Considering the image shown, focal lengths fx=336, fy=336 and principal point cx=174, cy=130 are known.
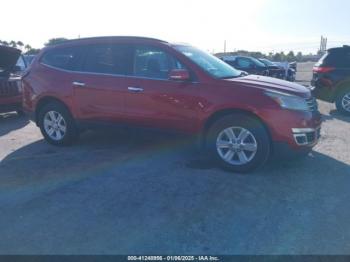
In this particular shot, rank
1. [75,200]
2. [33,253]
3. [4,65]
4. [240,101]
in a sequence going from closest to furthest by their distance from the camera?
[33,253]
[75,200]
[240,101]
[4,65]

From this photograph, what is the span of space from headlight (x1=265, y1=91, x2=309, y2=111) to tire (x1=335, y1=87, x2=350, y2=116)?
210 inches

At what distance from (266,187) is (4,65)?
8166 millimetres

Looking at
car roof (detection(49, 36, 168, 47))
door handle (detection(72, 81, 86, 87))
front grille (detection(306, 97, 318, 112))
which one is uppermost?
car roof (detection(49, 36, 168, 47))

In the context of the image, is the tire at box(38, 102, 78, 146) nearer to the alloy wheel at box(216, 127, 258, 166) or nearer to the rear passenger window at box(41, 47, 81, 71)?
the rear passenger window at box(41, 47, 81, 71)

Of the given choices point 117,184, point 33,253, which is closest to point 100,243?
point 33,253

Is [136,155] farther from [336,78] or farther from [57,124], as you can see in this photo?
[336,78]

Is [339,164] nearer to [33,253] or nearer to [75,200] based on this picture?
[75,200]

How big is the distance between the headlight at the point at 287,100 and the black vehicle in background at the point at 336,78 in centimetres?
532

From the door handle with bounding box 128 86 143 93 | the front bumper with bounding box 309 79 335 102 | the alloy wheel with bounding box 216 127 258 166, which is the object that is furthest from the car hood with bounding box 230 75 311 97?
the front bumper with bounding box 309 79 335 102

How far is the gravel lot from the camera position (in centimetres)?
304

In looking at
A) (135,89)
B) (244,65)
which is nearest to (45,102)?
(135,89)

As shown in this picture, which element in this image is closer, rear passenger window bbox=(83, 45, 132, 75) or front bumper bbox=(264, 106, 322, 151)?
front bumper bbox=(264, 106, 322, 151)

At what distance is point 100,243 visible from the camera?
3.03 metres

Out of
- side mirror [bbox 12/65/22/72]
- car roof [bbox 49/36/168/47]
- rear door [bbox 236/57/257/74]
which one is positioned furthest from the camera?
rear door [bbox 236/57/257/74]
